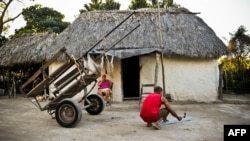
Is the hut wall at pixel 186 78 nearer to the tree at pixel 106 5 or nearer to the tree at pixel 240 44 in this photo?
the tree at pixel 240 44

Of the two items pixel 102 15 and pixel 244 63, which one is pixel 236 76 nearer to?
pixel 244 63

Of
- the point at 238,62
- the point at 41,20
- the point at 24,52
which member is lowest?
the point at 238,62

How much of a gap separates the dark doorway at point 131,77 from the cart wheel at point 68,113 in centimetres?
857

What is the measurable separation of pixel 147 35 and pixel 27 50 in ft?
22.8

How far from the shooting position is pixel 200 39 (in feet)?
A: 48.2

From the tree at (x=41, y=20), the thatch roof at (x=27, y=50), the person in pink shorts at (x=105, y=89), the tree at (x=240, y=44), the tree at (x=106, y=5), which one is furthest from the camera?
the tree at (x=106, y=5)

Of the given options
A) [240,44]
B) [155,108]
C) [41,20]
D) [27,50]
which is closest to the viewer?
[155,108]

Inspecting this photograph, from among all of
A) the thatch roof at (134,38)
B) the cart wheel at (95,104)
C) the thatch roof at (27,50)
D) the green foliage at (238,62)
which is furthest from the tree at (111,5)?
the cart wheel at (95,104)

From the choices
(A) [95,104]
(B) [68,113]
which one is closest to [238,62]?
(A) [95,104]

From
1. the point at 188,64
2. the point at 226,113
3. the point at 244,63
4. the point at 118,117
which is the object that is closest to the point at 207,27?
the point at 188,64

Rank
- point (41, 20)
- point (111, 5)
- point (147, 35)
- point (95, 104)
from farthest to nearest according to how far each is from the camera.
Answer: point (111, 5) → point (41, 20) → point (147, 35) → point (95, 104)

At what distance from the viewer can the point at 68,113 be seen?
788 centimetres

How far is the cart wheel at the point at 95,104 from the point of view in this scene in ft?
31.6

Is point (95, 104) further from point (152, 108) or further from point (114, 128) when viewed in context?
point (152, 108)
